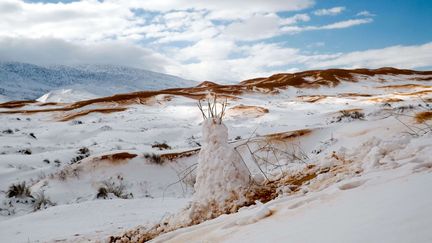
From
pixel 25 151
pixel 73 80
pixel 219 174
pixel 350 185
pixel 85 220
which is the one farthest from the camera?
pixel 73 80

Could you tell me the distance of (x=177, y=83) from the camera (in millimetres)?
131500

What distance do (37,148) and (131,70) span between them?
131742 mm

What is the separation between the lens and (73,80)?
11544 cm

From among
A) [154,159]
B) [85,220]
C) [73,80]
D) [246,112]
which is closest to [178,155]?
[154,159]

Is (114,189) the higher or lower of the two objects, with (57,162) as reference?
lower

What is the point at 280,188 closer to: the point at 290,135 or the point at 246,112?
the point at 290,135

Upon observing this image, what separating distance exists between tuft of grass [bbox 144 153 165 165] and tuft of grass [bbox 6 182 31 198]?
2.63 metres

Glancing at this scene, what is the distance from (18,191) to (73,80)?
115386mm

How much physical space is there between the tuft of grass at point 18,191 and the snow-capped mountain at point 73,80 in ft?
305

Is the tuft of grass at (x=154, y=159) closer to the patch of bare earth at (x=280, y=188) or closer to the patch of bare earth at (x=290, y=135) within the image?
the patch of bare earth at (x=290, y=135)

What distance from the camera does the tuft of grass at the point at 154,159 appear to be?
29.0ft

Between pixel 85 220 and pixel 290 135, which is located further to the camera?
pixel 290 135

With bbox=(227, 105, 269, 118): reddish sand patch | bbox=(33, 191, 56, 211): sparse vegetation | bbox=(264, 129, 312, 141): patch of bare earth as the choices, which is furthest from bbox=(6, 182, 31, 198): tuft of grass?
bbox=(227, 105, 269, 118): reddish sand patch

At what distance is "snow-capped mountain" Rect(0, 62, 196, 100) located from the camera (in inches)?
3962
